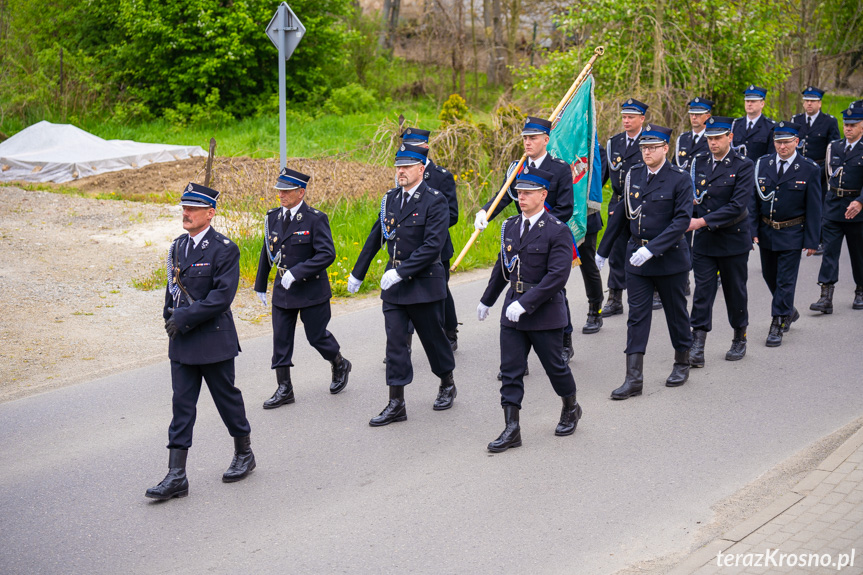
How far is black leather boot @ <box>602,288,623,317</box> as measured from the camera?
10.0 m

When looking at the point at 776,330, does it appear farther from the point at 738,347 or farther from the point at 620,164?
the point at 620,164

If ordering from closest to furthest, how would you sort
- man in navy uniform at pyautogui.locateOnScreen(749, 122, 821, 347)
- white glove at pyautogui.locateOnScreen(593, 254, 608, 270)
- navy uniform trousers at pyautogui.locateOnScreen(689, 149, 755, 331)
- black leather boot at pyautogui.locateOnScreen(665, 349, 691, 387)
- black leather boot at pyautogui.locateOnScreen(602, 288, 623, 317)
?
black leather boot at pyautogui.locateOnScreen(665, 349, 691, 387) → navy uniform trousers at pyautogui.locateOnScreen(689, 149, 755, 331) → white glove at pyautogui.locateOnScreen(593, 254, 608, 270) → man in navy uniform at pyautogui.locateOnScreen(749, 122, 821, 347) → black leather boot at pyautogui.locateOnScreen(602, 288, 623, 317)

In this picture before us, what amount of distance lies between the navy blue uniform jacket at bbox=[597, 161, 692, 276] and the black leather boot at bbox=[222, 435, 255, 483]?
139 inches

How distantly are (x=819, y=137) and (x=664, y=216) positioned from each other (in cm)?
549

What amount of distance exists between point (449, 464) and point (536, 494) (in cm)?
75

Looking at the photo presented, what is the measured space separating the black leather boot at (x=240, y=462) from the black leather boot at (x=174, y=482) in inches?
11.1

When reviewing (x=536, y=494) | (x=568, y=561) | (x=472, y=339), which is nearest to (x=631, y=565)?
(x=568, y=561)

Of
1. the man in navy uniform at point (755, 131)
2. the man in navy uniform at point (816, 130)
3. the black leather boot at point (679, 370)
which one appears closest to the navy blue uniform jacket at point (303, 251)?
the black leather boot at point (679, 370)

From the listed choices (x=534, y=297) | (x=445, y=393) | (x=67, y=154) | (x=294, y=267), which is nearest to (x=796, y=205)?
(x=534, y=297)

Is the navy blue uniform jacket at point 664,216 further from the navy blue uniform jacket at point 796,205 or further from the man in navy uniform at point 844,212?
the man in navy uniform at point 844,212

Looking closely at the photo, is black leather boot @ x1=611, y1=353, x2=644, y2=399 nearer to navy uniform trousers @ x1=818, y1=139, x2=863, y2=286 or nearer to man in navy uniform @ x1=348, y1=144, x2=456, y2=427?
man in navy uniform @ x1=348, y1=144, x2=456, y2=427

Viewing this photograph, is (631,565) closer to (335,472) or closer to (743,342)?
(335,472)

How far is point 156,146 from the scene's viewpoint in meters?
20.7

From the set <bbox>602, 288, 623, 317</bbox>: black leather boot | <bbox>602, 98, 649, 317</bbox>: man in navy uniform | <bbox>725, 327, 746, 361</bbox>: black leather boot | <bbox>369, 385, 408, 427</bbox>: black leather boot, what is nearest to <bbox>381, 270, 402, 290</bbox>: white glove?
<bbox>369, 385, 408, 427</bbox>: black leather boot
